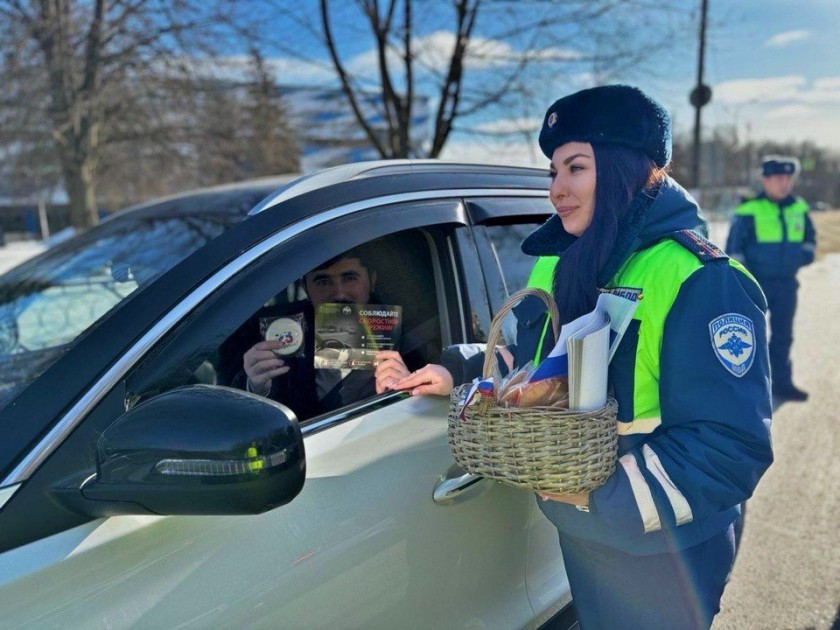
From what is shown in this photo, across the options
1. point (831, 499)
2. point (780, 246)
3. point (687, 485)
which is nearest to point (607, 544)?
point (687, 485)

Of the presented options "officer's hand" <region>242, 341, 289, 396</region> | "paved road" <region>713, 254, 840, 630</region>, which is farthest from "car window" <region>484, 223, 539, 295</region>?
"paved road" <region>713, 254, 840, 630</region>

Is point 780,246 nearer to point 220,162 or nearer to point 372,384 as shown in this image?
point 372,384

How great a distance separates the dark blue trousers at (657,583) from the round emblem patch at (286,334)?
85cm

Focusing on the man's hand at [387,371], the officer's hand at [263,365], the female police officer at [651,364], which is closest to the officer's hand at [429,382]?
the man's hand at [387,371]

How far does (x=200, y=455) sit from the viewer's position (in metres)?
1.05

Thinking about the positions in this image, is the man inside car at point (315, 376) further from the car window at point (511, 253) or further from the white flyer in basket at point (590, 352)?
the white flyer in basket at point (590, 352)

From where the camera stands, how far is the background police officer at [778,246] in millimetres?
5559

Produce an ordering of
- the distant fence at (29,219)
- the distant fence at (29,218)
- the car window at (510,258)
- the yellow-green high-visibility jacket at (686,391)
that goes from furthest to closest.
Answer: the distant fence at (29,218)
the distant fence at (29,219)
the car window at (510,258)
the yellow-green high-visibility jacket at (686,391)

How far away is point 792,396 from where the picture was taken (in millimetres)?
5406

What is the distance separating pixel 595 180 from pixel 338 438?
80cm

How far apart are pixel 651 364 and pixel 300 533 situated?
2.56 feet

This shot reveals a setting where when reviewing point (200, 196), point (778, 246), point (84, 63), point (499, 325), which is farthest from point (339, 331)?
point (84, 63)

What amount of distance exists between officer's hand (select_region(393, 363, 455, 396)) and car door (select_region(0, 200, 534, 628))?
1.5 inches

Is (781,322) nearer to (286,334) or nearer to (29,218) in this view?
(286,334)
